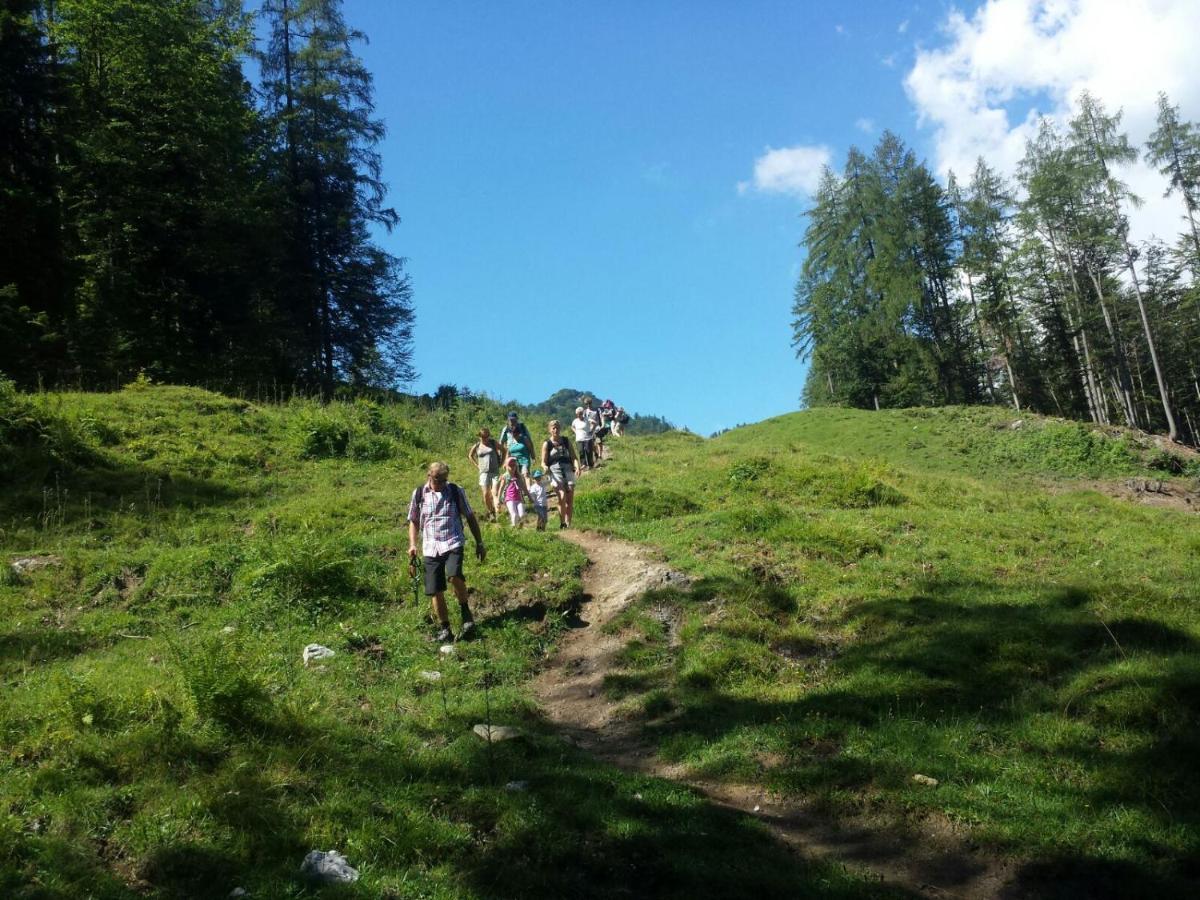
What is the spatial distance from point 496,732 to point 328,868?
2.39 metres

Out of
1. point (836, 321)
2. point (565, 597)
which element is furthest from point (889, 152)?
point (565, 597)

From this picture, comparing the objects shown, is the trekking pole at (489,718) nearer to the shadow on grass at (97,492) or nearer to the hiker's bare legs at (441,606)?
the hiker's bare legs at (441,606)

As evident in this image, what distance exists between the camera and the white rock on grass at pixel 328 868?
15.3 feet

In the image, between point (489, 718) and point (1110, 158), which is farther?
point (1110, 158)

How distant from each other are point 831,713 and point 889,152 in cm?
5122

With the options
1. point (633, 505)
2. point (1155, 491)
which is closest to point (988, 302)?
point (1155, 491)

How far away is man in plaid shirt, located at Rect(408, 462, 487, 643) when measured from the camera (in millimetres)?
9430

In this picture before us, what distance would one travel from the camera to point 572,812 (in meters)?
5.58

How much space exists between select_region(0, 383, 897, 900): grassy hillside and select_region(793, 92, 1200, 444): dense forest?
38.4m

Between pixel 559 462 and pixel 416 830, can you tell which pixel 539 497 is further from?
pixel 416 830

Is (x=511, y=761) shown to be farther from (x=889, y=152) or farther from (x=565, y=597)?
(x=889, y=152)

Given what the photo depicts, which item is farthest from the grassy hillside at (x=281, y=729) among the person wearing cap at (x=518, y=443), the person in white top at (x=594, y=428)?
the person in white top at (x=594, y=428)

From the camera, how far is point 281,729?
20.4ft

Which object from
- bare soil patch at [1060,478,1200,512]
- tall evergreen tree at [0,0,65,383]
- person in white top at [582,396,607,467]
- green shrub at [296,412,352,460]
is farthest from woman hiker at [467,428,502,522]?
bare soil patch at [1060,478,1200,512]
